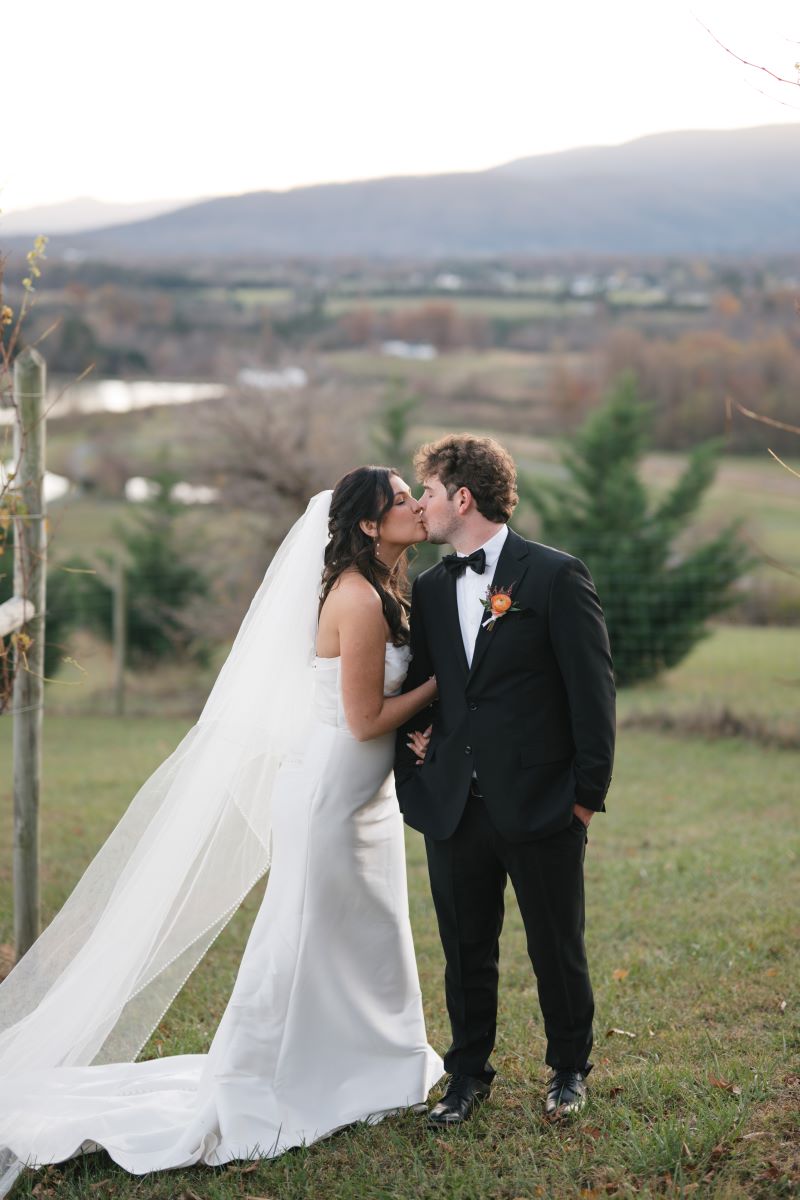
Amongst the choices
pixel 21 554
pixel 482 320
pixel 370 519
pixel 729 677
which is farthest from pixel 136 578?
pixel 482 320

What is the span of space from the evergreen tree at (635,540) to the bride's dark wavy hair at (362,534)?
38.4 feet

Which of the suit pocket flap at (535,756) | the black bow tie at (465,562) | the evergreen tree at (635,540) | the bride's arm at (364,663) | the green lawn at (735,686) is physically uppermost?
the black bow tie at (465,562)

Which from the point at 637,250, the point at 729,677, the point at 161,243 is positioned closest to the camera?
the point at 729,677

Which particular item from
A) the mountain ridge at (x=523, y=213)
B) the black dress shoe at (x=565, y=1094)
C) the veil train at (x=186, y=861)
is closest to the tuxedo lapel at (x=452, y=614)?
the veil train at (x=186, y=861)

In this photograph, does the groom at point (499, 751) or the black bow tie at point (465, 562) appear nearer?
the groom at point (499, 751)

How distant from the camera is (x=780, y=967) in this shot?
5406mm

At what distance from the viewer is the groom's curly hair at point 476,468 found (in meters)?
3.77

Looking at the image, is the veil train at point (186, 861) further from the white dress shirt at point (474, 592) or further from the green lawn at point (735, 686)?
the green lawn at point (735, 686)

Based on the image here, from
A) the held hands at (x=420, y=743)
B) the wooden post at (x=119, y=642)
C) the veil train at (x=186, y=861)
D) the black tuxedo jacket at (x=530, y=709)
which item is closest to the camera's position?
the black tuxedo jacket at (x=530, y=709)

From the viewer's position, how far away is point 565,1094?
388cm

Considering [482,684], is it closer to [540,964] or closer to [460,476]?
[460,476]

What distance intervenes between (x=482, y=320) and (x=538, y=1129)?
52.8 m

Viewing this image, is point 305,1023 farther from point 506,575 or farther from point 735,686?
point 735,686

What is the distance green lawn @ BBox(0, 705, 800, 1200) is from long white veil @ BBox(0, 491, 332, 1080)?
55 centimetres
